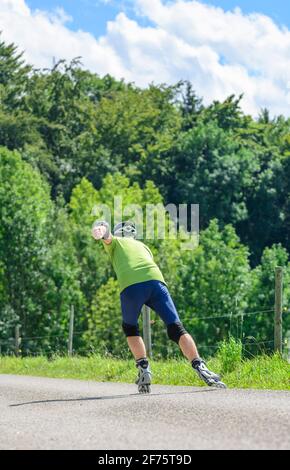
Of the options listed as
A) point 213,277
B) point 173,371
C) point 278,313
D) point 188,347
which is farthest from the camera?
point 213,277

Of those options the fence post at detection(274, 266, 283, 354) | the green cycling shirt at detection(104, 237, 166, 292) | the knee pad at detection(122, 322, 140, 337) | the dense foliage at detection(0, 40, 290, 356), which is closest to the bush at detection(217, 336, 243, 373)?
the fence post at detection(274, 266, 283, 354)

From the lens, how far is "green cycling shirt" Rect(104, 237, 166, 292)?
10.9m

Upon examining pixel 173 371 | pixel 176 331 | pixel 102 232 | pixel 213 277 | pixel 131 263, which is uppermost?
pixel 102 232

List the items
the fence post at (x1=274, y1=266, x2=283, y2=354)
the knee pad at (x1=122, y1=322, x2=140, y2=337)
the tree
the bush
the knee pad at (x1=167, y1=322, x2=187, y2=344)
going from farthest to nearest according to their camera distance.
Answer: the tree
the fence post at (x1=274, y1=266, x2=283, y2=354)
the bush
the knee pad at (x1=122, y1=322, x2=140, y2=337)
the knee pad at (x1=167, y1=322, x2=187, y2=344)

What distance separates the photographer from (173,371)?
13.9 m

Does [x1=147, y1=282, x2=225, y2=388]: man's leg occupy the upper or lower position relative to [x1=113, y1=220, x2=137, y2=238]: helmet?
lower

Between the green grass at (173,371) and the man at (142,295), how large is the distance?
2.84ft

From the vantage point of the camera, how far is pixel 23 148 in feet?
216

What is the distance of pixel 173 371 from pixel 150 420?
613cm

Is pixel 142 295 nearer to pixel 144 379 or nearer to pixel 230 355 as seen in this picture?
pixel 144 379

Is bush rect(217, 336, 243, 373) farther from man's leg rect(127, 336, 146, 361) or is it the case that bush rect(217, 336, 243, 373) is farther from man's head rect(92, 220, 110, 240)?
man's head rect(92, 220, 110, 240)

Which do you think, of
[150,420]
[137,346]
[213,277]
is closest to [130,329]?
[137,346]

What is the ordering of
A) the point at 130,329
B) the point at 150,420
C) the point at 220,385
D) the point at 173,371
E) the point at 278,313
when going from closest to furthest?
the point at 150,420 → the point at 220,385 → the point at 130,329 → the point at 173,371 → the point at 278,313

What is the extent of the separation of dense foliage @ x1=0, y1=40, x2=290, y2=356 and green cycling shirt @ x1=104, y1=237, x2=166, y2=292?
3978 centimetres
